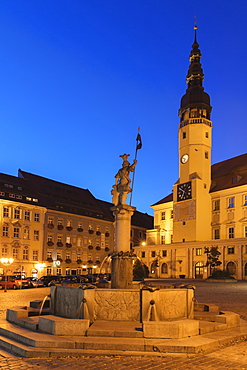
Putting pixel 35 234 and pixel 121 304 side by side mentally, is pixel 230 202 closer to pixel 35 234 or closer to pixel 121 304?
pixel 35 234

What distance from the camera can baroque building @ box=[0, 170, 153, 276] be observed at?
57594mm

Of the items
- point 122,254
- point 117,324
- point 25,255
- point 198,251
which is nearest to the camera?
point 117,324

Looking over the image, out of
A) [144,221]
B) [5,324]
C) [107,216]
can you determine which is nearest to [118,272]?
[5,324]

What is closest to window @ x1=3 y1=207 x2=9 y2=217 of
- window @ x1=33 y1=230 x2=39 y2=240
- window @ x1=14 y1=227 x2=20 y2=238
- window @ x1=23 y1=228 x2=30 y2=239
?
window @ x1=14 y1=227 x2=20 y2=238

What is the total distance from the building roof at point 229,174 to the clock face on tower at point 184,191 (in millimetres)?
3631

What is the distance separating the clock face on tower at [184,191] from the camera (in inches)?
2571

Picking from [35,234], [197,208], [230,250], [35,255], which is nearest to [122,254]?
[230,250]

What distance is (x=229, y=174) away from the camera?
65.8 metres

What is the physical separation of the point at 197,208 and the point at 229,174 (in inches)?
310

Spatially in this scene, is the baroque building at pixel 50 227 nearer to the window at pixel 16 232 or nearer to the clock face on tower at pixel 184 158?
the window at pixel 16 232

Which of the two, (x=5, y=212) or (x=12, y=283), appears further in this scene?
(x=5, y=212)

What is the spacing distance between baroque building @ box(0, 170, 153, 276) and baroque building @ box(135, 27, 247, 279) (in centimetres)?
923

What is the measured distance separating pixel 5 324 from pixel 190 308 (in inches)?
215

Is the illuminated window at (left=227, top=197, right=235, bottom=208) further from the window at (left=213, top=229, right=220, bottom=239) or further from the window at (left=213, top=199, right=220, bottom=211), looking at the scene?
the window at (left=213, top=229, right=220, bottom=239)
